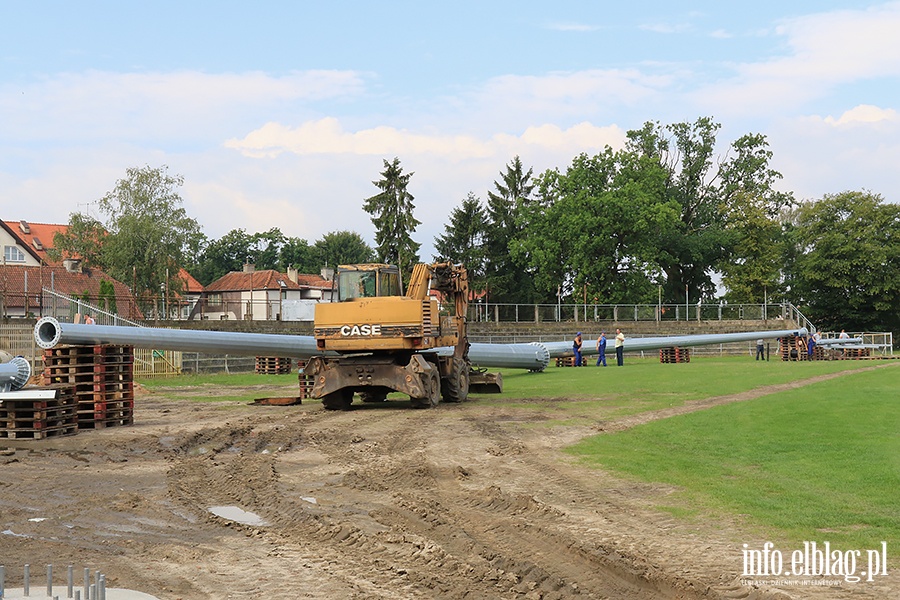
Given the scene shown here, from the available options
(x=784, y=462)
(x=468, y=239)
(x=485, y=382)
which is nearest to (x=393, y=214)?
(x=468, y=239)

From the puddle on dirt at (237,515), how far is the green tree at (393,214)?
218 feet

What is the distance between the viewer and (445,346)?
1022 inches

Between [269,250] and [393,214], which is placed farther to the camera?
[269,250]

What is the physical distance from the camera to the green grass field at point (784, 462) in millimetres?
9524

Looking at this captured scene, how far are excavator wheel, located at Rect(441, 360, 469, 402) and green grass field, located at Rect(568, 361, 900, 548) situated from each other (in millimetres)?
7582

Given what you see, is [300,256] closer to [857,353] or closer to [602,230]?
[602,230]

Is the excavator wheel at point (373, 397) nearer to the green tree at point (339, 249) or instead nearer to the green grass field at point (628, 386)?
the green grass field at point (628, 386)

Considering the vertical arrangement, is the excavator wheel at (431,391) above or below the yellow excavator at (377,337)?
below

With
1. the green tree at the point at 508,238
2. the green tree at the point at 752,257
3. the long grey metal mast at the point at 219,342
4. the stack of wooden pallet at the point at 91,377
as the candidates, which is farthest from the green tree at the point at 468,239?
the stack of wooden pallet at the point at 91,377

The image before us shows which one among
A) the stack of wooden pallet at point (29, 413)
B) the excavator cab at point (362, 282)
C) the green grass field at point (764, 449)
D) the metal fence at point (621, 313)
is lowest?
the green grass field at point (764, 449)

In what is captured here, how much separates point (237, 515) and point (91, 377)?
1027 cm

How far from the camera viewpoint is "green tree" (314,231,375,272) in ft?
420

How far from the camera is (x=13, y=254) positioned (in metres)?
76.9

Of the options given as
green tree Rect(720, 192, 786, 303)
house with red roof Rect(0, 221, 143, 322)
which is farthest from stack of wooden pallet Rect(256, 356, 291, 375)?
green tree Rect(720, 192, 786, 303)
